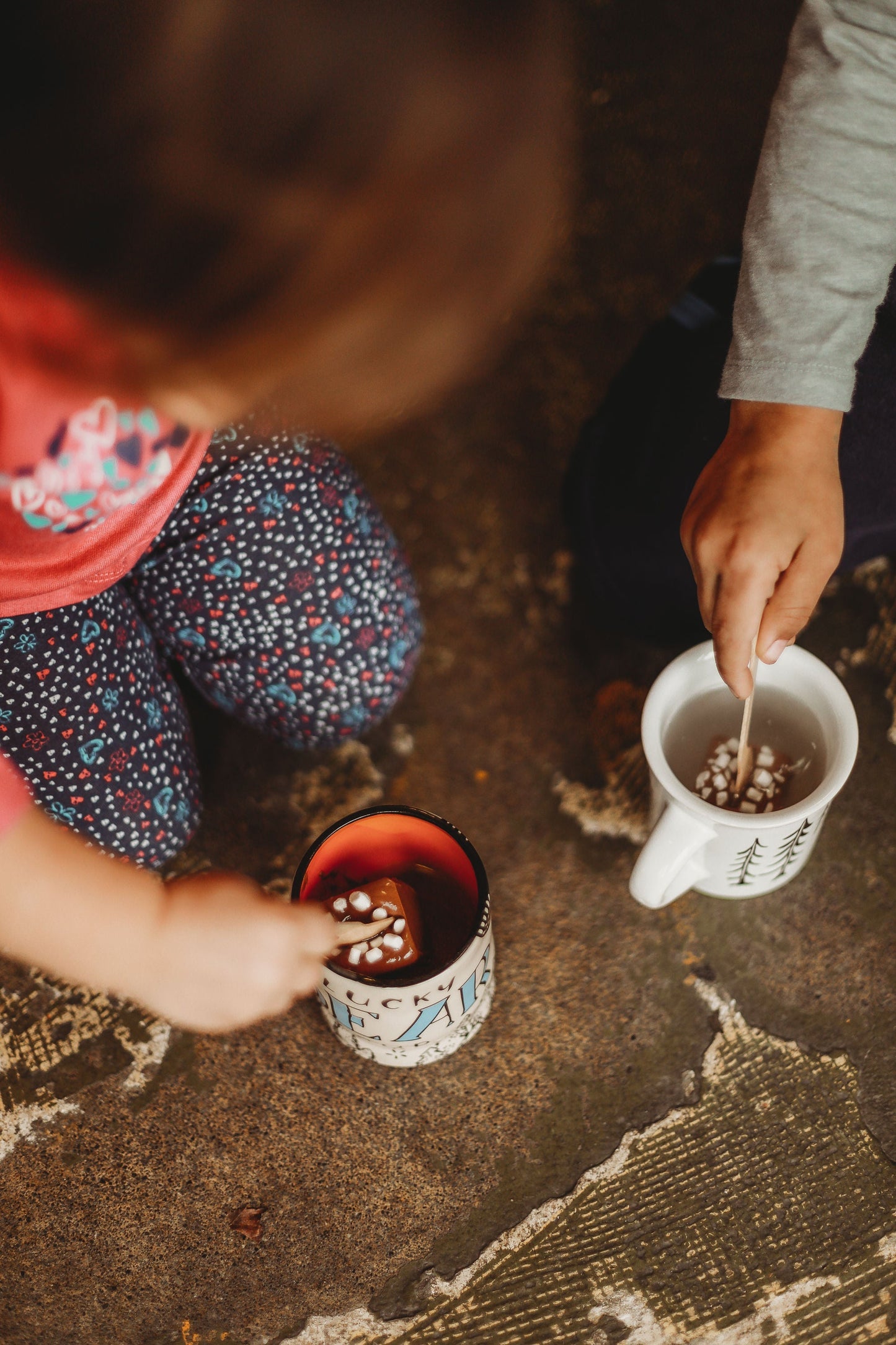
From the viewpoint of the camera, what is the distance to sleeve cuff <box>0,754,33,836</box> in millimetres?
529

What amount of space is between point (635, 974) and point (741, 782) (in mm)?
187

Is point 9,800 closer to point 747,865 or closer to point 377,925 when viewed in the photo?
point 377,925

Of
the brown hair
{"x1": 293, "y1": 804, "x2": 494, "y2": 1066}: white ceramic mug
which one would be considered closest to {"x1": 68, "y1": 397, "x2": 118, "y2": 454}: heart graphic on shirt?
the brown hair

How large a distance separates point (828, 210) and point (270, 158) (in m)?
0.49

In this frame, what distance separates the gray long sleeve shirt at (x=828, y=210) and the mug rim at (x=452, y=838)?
1.13 feet

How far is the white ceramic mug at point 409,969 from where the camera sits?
589 millimetres

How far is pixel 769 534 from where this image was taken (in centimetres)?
58

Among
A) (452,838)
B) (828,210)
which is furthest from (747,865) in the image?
(828,210)

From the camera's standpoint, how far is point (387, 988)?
0.57 metres

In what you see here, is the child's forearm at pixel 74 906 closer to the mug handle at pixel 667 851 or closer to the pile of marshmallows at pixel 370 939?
the pile of marshmallows at pixel 370 939

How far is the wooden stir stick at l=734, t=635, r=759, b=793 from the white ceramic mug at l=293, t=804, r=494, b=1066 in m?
0.20

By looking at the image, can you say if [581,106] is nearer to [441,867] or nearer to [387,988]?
[441,867]

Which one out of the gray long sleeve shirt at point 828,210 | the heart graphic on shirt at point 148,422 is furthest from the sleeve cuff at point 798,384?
the heart graphic on shirt at point 148,422

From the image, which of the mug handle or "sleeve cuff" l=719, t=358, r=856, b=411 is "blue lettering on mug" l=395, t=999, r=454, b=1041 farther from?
"sleeve cuff" l=719, t=358, r=856, b=411
